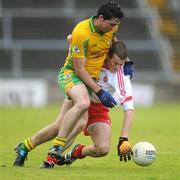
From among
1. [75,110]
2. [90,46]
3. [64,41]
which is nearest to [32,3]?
[64,41]

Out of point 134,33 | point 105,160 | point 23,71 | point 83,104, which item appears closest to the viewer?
point 83,104

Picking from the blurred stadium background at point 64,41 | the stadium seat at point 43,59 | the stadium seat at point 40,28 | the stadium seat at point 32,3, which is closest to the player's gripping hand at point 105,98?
the blurred stadium background at point 64,41

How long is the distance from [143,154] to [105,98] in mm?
823

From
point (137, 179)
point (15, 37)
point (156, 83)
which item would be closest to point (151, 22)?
point (156, 83)

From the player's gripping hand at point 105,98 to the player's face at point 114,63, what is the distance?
492 mm

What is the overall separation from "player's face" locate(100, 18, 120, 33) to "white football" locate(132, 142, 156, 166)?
1483mm

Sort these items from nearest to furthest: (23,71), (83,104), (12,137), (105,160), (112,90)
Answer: (83,104) → (112,90) → (105,160) → (12,137) → (23,71)

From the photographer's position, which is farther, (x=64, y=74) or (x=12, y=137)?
(x=12, y=137)

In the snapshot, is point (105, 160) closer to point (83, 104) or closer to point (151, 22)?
point (83, 104)

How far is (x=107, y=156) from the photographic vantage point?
12164 mm

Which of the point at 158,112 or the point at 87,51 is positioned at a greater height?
the point at 87,51

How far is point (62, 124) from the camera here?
9875 millimetres

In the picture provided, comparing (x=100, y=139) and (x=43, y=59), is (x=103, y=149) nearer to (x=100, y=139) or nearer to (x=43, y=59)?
(x=100, y=139)

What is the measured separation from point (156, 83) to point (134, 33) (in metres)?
2.90
